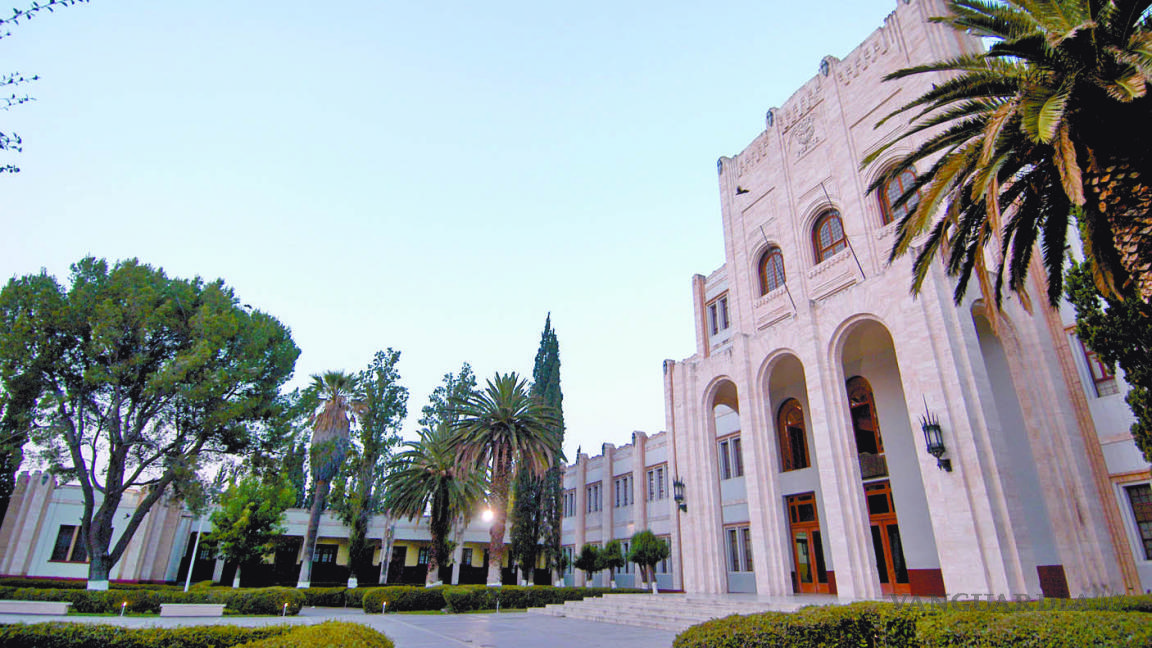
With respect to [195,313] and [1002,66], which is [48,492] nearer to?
[195,313]

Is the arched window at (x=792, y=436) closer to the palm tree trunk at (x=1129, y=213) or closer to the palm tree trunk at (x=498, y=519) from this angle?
the palm tree trunk at (x=498, y=519)

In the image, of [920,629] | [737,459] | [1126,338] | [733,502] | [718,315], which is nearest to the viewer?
[920,629]

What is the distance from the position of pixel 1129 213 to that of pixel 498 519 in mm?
22186

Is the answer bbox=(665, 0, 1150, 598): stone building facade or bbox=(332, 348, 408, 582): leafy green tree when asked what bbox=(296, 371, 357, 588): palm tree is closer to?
bbox=(332, 348, 408, 582): leafy green tree

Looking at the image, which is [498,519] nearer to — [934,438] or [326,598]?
[326,598]

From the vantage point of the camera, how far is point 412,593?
23766 millimetres

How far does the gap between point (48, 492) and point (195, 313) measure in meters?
17.5

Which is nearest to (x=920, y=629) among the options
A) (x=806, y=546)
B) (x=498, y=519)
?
(x=806, y=546)

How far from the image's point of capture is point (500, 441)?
2542 cm

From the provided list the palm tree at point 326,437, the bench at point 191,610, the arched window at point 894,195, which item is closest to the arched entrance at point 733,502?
the arched window at point 894,195

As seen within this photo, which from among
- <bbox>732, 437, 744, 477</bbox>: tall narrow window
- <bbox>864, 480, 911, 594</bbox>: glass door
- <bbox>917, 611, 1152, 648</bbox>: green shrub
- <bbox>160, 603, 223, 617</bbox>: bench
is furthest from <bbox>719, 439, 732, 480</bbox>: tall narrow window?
<bbox>160, 603, 223, 617</bbox>: bench

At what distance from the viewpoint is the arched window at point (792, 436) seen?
846 inches

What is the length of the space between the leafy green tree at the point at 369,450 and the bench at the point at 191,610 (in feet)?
41.2

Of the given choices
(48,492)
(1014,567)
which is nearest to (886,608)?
(1014,567)
